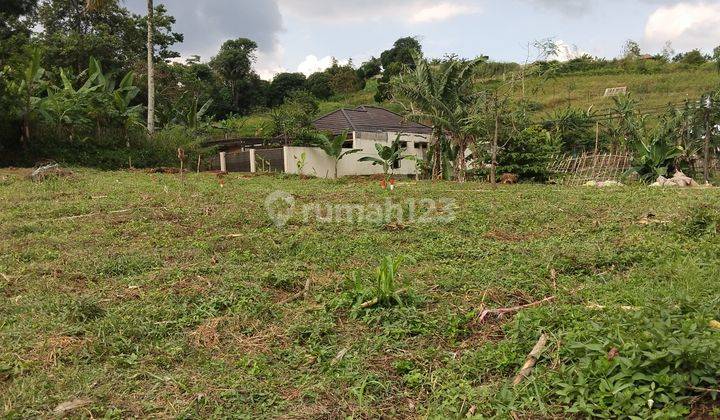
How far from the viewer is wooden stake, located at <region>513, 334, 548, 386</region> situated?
2.27 meters

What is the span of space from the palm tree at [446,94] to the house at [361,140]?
2.97m

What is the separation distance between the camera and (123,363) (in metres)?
2.58

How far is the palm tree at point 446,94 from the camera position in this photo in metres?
13.4

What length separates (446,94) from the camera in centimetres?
1380

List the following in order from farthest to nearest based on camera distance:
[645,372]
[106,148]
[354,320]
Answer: [106,148], [354,320], [645,372]

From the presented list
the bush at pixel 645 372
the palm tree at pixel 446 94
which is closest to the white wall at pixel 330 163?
the palm tree at pixel 446 94

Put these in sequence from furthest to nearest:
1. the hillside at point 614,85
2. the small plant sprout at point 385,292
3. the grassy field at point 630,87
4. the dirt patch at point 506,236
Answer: the grassy field at point 630,87 → the hillside at point 614,85 → the dirt patch at point 506,236 → the small plant sprout at point 385,292

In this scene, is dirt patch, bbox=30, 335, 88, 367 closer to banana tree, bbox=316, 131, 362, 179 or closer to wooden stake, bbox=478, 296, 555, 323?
wooden stake, bbox=478, 296, 555, 323

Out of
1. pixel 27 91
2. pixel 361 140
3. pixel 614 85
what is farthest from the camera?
pixel 614 85

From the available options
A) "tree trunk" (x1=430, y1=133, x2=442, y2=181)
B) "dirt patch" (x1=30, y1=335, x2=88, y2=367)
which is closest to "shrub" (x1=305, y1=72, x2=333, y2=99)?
"tree trunk" (x1=430, y1=133, x2=442, y2=181)

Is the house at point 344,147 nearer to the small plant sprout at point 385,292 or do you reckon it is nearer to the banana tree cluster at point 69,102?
the banana tree cluster at point 69,102

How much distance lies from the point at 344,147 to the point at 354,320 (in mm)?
17241

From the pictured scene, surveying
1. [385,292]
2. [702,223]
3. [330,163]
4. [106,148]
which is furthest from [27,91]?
[702,223]

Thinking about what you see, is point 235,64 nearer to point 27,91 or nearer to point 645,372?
point 27,91
